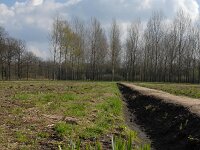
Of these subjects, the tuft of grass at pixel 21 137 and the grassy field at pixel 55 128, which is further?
the grassy field at pixel 55 128

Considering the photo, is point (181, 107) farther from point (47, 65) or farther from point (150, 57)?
point (47, 65)

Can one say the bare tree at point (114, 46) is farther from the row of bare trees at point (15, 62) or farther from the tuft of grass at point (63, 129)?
the tuft of grass at point (63, 129)

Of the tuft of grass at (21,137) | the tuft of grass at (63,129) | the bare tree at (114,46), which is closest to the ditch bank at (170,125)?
the tuft of grass at (63,129)

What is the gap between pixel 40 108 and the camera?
1586 cm

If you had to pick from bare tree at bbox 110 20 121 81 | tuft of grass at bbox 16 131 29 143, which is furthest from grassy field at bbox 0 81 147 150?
bare tree at bbox 110 20 121 81

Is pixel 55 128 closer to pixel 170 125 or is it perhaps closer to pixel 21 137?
pixel 21 137

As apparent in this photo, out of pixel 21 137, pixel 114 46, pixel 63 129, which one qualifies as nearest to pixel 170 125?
pixel 63 129

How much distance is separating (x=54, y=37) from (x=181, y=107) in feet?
223

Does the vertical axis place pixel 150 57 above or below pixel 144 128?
above

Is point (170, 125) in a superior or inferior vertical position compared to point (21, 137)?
inferior

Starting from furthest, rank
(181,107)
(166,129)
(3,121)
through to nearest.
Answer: (181,107) → (166,129) → (3,121)

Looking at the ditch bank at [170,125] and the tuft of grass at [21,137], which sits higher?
the tuft of grass at [21,137]

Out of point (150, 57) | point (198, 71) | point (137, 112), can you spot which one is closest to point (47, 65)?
point (150, 57)

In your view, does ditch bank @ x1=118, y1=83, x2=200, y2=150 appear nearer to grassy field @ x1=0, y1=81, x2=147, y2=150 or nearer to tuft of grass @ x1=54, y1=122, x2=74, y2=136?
grassy field @ x1=0, y1=81, x2=147, y2=150
